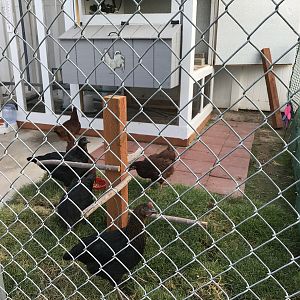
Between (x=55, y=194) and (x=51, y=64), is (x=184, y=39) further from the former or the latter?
(x=51, y=64)

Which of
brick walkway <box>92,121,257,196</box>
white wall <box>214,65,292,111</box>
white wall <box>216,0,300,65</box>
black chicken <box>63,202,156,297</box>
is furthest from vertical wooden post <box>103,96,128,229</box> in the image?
white wall <box>214,65,292,111</box>

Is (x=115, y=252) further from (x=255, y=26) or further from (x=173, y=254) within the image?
(x=255, y=26)

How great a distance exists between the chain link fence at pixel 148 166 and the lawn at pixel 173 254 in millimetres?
10

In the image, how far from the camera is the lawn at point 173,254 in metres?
1.79

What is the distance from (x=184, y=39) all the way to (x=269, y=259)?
8.63 feet

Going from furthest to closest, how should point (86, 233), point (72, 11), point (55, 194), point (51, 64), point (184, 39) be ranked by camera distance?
point (51, 64) → point (72, 11) → point (184, 39) → point (55, 194) → point (86, 233)

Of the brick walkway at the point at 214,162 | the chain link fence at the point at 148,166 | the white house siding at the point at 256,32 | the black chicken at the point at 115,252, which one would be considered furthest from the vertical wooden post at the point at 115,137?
the white house siding at the point at 256,32

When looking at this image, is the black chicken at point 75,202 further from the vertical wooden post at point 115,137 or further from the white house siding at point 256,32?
the white house siding at point 256,32

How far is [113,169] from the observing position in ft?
6.61

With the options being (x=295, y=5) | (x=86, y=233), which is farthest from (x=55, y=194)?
(x=295, y=5)

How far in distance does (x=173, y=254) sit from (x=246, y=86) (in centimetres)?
433

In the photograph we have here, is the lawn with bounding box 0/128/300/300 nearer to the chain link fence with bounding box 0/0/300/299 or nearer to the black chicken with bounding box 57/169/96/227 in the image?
the chain link fence with bounding box 0/0/300/299

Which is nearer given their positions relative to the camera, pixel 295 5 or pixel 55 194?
pixel 55 194

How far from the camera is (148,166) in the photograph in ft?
9.50
